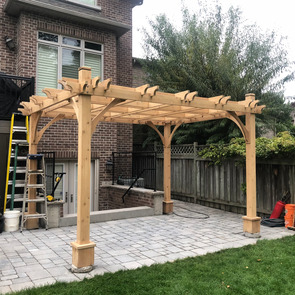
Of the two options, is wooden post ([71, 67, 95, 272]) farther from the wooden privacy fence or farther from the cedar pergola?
the wooden privacy fence

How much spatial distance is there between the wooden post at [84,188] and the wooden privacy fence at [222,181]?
5.12 meters

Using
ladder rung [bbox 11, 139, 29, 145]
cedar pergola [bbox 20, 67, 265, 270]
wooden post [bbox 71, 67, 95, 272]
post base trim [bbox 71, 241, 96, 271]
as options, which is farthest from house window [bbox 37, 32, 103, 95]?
post base trim [bbox 71, 241, 96, 271]

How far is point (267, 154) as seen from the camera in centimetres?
766

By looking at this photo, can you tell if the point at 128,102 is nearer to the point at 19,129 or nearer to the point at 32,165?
the point at 32,165

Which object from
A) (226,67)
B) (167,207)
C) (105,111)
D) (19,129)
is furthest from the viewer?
(226,67)

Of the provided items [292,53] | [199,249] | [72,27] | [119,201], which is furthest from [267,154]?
[72,27]

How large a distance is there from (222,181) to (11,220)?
5.89 metres

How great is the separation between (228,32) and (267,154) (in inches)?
235

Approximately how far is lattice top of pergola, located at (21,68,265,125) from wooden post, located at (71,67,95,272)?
16 cm

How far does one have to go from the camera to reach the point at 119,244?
5824 mm

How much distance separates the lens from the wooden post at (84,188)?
4.48 meters

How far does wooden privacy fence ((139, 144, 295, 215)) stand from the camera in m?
7.72

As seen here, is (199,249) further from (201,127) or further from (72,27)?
(72,27)

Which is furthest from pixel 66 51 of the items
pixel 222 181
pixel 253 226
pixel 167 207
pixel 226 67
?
pixel 253 226
